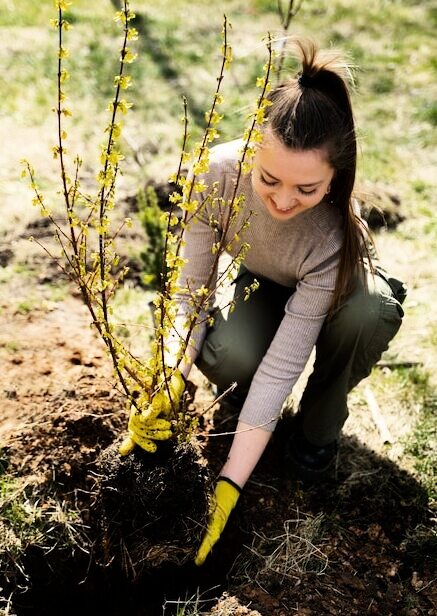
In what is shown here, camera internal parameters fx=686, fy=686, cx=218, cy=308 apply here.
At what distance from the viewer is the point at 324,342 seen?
2316 mm

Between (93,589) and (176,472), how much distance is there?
53 centimetres

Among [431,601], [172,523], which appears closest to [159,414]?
[172,523]

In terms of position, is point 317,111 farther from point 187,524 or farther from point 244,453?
point 187,524

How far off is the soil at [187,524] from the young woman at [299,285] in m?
0.13

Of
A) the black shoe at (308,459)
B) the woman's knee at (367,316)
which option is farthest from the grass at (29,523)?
the woman's knee at (367,316)

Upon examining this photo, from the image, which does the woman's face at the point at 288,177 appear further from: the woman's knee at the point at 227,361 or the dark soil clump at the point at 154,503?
the dark soil clump at the point at 154,503

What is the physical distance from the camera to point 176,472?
6.82ft

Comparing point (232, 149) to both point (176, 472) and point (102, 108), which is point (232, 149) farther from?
point (102, 108)

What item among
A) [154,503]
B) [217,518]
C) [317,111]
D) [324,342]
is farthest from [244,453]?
[317,111]

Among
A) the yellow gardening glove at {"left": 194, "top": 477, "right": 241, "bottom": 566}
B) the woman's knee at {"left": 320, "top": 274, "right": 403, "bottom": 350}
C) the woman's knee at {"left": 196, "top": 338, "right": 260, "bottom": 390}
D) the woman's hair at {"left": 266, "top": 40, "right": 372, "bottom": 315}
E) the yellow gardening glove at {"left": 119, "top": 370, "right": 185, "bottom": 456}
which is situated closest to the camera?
the woman's hair at {"left": 266, "top": 40, "right": 372, "bottom": 315}

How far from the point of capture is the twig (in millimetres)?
2695

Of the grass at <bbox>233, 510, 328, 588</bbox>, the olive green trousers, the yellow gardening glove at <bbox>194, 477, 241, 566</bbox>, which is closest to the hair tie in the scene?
the olive green trousers

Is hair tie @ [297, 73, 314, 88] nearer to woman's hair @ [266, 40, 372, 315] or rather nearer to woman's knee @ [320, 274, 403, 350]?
woman's hair @ [266, 40, 372, 315]

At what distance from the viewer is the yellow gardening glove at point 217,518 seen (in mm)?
2104
